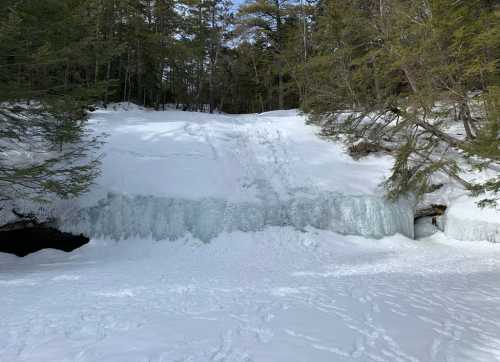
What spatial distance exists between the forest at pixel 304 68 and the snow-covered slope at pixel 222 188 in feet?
2.72

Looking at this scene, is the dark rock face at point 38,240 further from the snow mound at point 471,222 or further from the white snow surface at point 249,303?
the snow mound at point 471,222

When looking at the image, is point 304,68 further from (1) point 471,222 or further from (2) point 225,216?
(1) point 471,222

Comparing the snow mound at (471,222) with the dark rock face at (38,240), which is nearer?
the dark rock face at (38,240)

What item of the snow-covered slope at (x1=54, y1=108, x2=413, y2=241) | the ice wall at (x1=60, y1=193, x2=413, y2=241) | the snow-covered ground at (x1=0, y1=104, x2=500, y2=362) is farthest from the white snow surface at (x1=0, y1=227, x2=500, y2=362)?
the snow-covered slope at (x1=54, y1=108, x2=413, y2=241)

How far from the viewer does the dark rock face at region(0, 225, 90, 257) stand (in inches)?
343

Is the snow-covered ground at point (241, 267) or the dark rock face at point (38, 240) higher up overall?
the snow-covered ground at point (241, 267)

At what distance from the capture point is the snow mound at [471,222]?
9344mm

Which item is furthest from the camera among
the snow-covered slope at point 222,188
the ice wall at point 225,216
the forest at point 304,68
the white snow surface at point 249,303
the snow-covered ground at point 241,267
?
the snow-covered slope at point 222,188

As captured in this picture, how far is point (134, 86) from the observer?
79.7 feet

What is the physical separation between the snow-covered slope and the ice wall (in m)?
0.03

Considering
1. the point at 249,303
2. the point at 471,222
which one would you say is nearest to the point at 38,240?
the point at 249,303

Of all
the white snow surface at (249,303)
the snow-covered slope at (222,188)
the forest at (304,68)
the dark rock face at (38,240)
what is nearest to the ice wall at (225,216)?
the snow-covered slope at (222,188)

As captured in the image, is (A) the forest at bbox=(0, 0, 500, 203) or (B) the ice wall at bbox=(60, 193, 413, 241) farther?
(B) the ice wall at bbox=(60, 193, 413, 241)

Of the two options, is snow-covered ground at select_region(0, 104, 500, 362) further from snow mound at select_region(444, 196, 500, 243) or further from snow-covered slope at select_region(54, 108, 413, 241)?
snow mound at select_region(444, 196, 500, 243)
